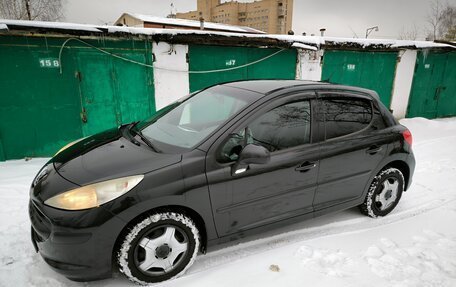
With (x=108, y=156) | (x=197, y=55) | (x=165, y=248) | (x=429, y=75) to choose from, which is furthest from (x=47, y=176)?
(x=429, y=75)

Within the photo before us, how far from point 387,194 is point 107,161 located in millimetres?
3195

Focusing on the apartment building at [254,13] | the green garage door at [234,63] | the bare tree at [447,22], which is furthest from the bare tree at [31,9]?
the apartment building at [254,13]

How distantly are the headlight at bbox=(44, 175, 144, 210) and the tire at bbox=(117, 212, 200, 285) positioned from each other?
0.98 feet

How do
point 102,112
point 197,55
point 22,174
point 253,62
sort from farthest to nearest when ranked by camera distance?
point 253,62, point 197,55, point 102,112, point 22,174

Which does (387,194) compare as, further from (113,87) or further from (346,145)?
(113,87)

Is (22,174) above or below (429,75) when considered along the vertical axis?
below

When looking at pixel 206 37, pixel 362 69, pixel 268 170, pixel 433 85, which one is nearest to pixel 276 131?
pixel 268 170

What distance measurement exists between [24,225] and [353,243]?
3.56 meters

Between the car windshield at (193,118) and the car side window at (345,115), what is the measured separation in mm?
950

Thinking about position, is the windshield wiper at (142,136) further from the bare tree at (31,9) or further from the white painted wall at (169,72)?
the bare tree at (31,9)

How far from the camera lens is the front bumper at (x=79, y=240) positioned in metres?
2.06

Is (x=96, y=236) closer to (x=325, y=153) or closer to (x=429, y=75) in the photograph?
(x=325, y=153)

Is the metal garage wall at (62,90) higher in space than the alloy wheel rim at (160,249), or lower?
higher

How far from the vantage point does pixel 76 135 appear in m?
6.08
